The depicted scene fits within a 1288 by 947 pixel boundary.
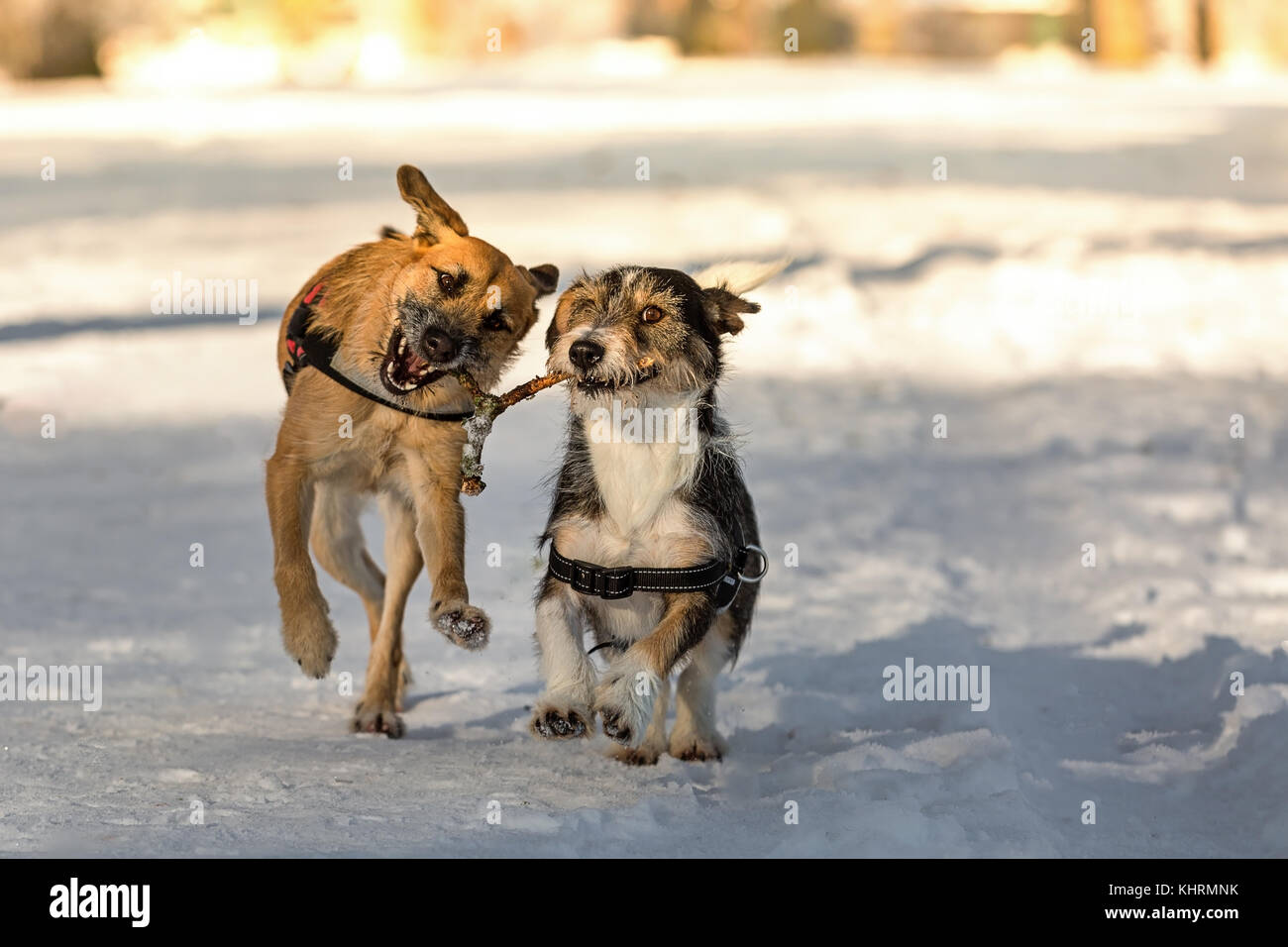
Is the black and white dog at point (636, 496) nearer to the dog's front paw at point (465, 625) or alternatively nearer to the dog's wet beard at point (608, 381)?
the dog's wet beard at point (608, 381)

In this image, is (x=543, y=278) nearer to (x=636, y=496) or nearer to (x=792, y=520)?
(x=636, y=496)

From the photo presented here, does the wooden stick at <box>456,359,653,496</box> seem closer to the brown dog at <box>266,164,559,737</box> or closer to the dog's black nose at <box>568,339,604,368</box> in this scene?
the brown dog at <box>266,164,559,737</box>

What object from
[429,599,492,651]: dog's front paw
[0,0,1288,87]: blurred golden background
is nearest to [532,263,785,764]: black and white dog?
[429,599,492,651]: dog's front paw

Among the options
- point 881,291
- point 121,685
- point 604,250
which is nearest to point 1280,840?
point 121,685

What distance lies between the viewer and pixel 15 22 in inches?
1432

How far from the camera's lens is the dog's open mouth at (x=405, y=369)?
555 centimetres

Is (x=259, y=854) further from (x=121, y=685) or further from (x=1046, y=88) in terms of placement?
(x=1046, y=88)

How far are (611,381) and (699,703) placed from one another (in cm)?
136

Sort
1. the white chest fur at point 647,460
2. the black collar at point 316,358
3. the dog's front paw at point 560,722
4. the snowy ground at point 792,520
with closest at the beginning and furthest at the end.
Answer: the dog's front paw at point 560,722 < the snowy ground at point 792,520 < the white chest fur at point 647,460 < the black collar at point 316,358

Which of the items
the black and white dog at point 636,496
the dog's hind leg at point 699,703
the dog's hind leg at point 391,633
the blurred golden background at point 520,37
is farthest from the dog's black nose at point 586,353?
the blurred golden background at point 520,37

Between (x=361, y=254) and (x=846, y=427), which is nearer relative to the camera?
(x=361, y=254)

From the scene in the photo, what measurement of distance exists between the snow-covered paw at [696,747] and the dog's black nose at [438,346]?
1.53 metres

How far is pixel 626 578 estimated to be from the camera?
5.30 m

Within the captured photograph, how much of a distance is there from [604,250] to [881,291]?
2.80m
